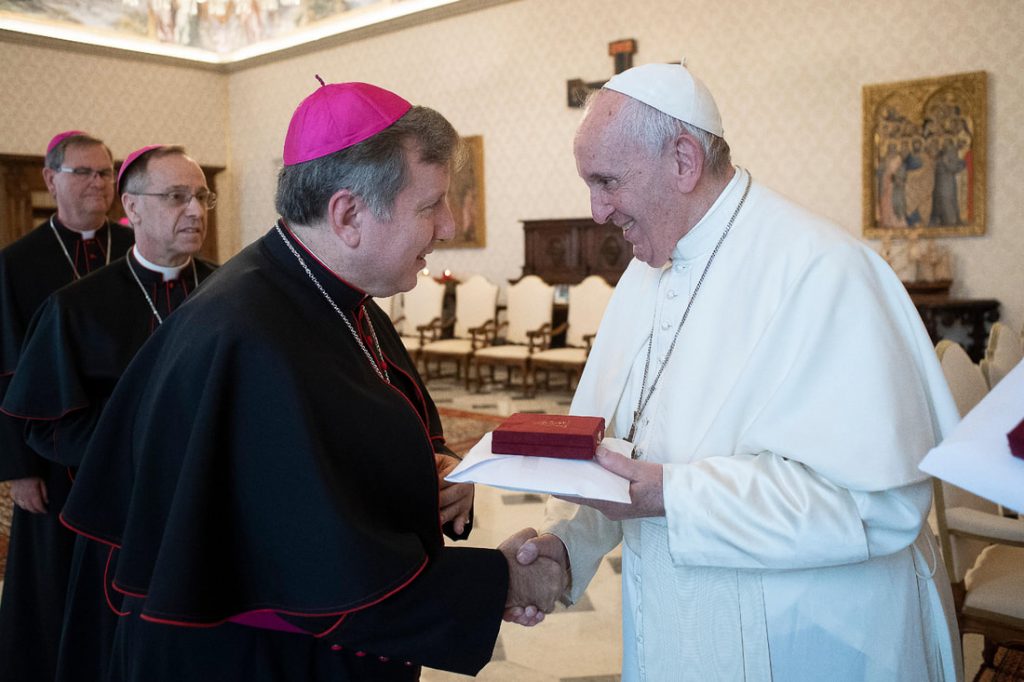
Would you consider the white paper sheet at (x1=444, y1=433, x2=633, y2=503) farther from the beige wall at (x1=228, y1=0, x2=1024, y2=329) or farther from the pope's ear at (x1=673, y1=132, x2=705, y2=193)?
the beige wall at (x1=228, y1=0, x2=1024, y2=329)

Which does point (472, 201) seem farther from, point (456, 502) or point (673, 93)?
point (673, 93)

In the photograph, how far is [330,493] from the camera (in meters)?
1.46

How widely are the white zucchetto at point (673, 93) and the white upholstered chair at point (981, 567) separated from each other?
4.86ft

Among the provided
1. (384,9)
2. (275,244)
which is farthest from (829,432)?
(384,9)

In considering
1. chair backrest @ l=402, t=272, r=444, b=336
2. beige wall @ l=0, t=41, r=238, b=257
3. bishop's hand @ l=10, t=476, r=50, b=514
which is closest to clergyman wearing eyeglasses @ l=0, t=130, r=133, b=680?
bishop's hand @ l=10, t=476, r=50, b=514

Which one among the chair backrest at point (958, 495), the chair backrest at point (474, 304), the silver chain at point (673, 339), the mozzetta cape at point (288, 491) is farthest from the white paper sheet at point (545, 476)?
the chair backrest at point (474, 304)

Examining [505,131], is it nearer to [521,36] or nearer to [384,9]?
[521,36]

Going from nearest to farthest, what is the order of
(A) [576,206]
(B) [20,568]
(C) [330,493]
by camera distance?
(C) [330,493], (B) [20,568], (A) [576,206]

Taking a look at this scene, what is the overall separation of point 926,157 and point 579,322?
3.93 metres

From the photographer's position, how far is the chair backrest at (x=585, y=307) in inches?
374

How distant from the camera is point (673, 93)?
1.78 metres

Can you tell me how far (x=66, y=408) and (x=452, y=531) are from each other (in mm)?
1374

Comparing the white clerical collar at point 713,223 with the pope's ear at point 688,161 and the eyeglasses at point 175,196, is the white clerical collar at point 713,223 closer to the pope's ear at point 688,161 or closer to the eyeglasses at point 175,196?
the pope's ear at point 688,161

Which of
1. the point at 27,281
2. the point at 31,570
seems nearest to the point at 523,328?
the point at 27,281
